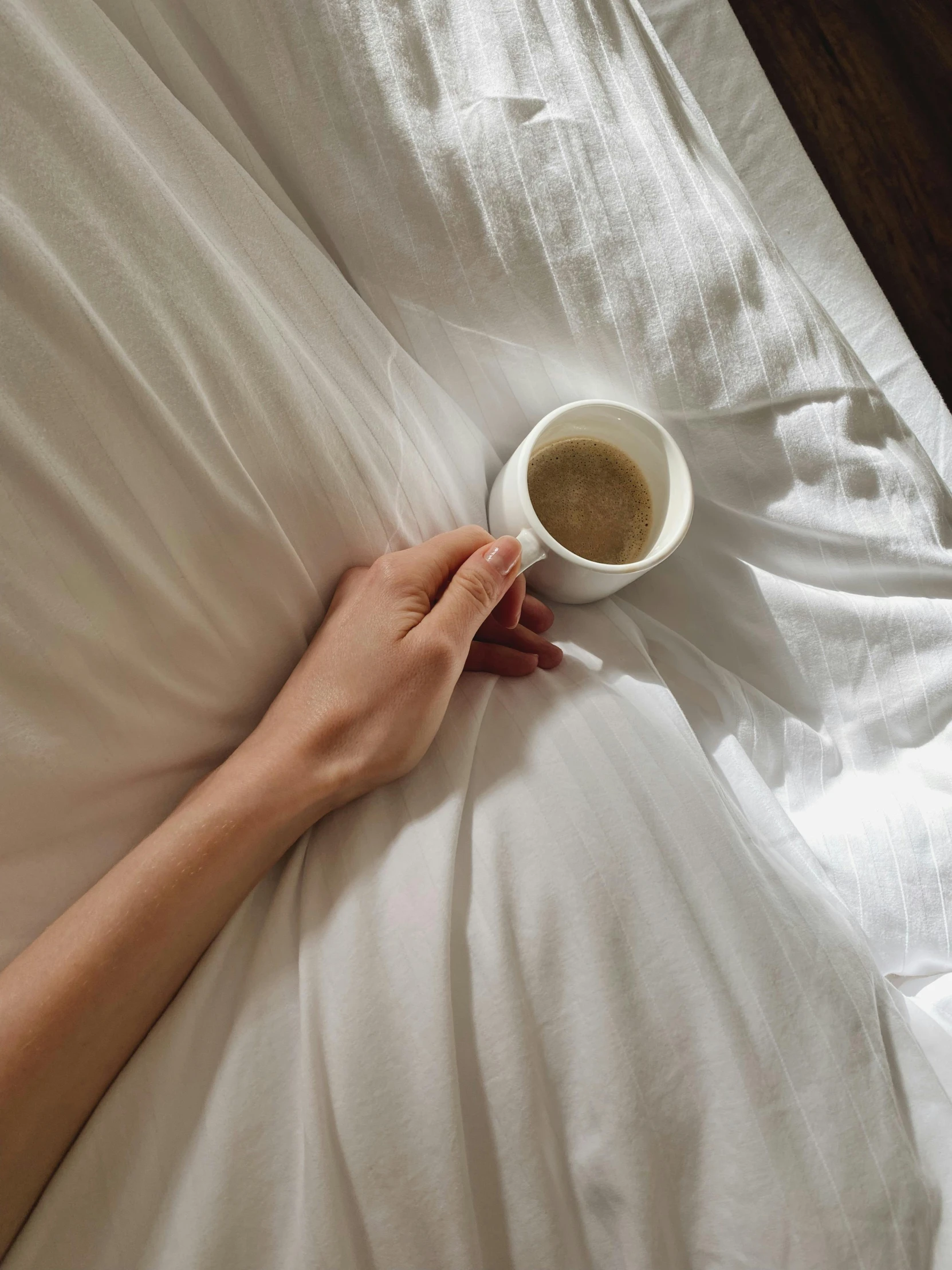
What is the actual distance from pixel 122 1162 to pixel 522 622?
0.48 meters

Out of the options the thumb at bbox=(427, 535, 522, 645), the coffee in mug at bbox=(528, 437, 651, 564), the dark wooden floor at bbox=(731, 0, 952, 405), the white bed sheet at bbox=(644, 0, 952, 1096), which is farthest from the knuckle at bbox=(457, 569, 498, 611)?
the dark wooden floor at bbox=(731, 0, 952, 405)

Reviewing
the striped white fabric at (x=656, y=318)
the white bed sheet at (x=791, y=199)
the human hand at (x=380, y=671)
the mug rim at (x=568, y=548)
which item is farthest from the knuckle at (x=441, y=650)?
the white bed sheet at (x=791, y=199)

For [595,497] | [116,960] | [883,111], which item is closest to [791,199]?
[883,111]

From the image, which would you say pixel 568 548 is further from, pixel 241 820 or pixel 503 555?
pixel 241 820

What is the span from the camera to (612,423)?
68cm

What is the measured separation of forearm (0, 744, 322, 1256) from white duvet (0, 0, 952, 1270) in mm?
22

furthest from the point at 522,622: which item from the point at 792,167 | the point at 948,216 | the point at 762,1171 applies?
the point at 948,216

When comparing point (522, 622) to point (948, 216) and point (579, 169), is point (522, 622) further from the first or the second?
point (948, 216)

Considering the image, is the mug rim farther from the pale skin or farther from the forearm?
the forearm

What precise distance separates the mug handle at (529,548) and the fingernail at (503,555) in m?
0.01

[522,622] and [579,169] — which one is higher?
[579,169]

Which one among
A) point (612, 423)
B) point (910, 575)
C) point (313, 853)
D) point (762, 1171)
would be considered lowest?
point (762, 1171)

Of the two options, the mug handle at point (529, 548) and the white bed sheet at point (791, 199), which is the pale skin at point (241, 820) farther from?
the white bed sheet at point (791, 199)

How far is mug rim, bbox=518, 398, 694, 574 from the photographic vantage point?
62 centimetres
